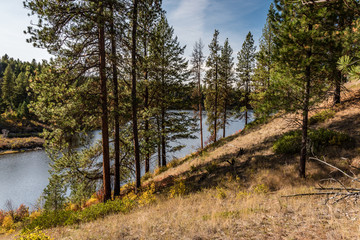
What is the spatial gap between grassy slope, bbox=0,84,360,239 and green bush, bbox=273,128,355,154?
0.52m

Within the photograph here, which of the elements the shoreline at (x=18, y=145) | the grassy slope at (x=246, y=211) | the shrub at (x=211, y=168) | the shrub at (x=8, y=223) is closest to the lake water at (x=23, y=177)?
the shrub at (x=8, y=223)

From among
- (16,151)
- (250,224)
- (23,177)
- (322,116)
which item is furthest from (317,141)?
(16,151)

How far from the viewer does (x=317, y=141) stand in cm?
1109

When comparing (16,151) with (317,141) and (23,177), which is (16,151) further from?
(317,141)

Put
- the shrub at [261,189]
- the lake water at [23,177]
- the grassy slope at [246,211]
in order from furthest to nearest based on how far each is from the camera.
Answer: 1. the lake water at [23,177]
2. the shrub at [261,189]
3. the grassy slope at [246,211]

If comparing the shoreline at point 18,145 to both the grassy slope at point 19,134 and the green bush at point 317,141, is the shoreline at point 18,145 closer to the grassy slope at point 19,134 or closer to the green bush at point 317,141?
the grassy slope at point 19,134

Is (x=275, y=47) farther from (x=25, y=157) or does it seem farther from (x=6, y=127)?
(x=6, y=127)

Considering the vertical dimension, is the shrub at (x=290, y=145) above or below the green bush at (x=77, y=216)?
above

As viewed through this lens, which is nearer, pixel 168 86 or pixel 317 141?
pixel 317 141

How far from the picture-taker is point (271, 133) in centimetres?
1627

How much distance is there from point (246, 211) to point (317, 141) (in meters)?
8.01

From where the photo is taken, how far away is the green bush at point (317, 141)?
10.6 metres

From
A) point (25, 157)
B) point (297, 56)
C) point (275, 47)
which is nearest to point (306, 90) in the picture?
point (297, 56)

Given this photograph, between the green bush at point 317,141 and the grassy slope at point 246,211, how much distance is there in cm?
52
